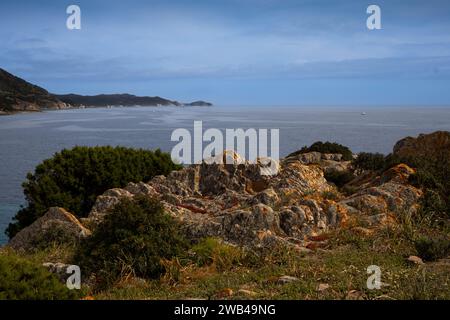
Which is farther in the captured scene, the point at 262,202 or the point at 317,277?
the point at 262,202

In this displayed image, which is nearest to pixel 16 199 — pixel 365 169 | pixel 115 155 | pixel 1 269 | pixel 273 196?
pixel 115 155

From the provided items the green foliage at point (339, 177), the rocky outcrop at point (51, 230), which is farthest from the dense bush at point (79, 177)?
the green foliage at point (339, 177)

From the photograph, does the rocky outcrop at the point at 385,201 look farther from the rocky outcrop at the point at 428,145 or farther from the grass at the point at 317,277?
the rocky outcrop at the point at 428,145

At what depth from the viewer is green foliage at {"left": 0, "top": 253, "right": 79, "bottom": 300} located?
Result: 25.1ft

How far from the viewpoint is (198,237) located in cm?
1238

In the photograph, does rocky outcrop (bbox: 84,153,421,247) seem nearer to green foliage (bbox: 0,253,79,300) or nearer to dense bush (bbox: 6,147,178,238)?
dense bush (bbox: 6,147,178,238)

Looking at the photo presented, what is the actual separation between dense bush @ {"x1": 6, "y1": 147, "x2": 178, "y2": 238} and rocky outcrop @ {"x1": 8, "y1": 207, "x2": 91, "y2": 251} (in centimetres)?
568

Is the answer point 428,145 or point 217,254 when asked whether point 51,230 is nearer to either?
point 217,254

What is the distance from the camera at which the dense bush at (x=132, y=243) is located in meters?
10.4

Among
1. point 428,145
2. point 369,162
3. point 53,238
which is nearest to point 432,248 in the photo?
point 53,238

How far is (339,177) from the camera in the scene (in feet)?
71.4

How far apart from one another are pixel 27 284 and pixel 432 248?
706 cm

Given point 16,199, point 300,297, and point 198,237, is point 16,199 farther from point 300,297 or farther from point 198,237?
point 300,297
